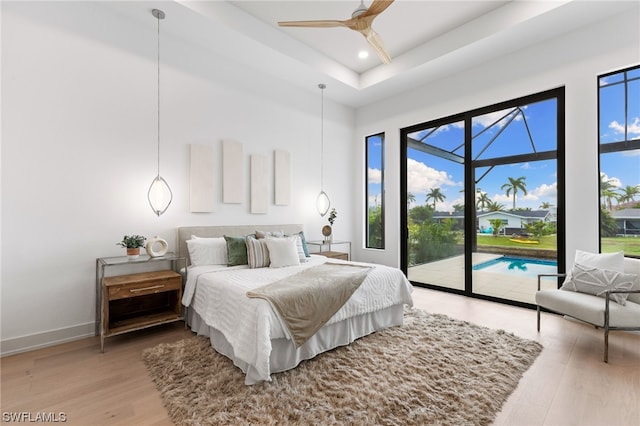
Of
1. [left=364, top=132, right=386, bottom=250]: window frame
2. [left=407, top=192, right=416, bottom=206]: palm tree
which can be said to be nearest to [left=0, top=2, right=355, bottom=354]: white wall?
[left=364, top=132, right=386, bottom=250]: window frame

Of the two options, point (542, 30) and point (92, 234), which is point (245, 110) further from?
point (542, 30)

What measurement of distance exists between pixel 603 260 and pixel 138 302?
15.9ft

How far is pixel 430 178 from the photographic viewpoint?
4996mm

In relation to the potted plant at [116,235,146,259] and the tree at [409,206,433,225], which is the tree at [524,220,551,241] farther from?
the potted plant at [116,235,146,259]

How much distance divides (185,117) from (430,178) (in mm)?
3846

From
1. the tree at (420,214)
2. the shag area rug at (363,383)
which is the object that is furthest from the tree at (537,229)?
the shag area rug at (363,383)

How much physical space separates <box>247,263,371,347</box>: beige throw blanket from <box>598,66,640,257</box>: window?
2.88 meters

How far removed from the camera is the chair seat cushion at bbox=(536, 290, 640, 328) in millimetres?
2467

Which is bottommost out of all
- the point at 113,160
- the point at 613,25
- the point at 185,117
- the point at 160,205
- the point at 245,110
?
the point at 160,205

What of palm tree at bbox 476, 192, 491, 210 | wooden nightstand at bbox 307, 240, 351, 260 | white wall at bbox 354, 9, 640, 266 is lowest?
wooden nightstand at bbox 307, 240, 351, 260

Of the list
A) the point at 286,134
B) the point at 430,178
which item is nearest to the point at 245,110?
the point at 286,134

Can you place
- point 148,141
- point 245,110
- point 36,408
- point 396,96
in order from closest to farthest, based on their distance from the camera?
point 36,408 → point 148,141 → point 245,110 → point 396,96

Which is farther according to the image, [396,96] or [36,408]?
[396,96]

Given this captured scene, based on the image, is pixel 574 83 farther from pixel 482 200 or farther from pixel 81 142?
pixel 81 142
